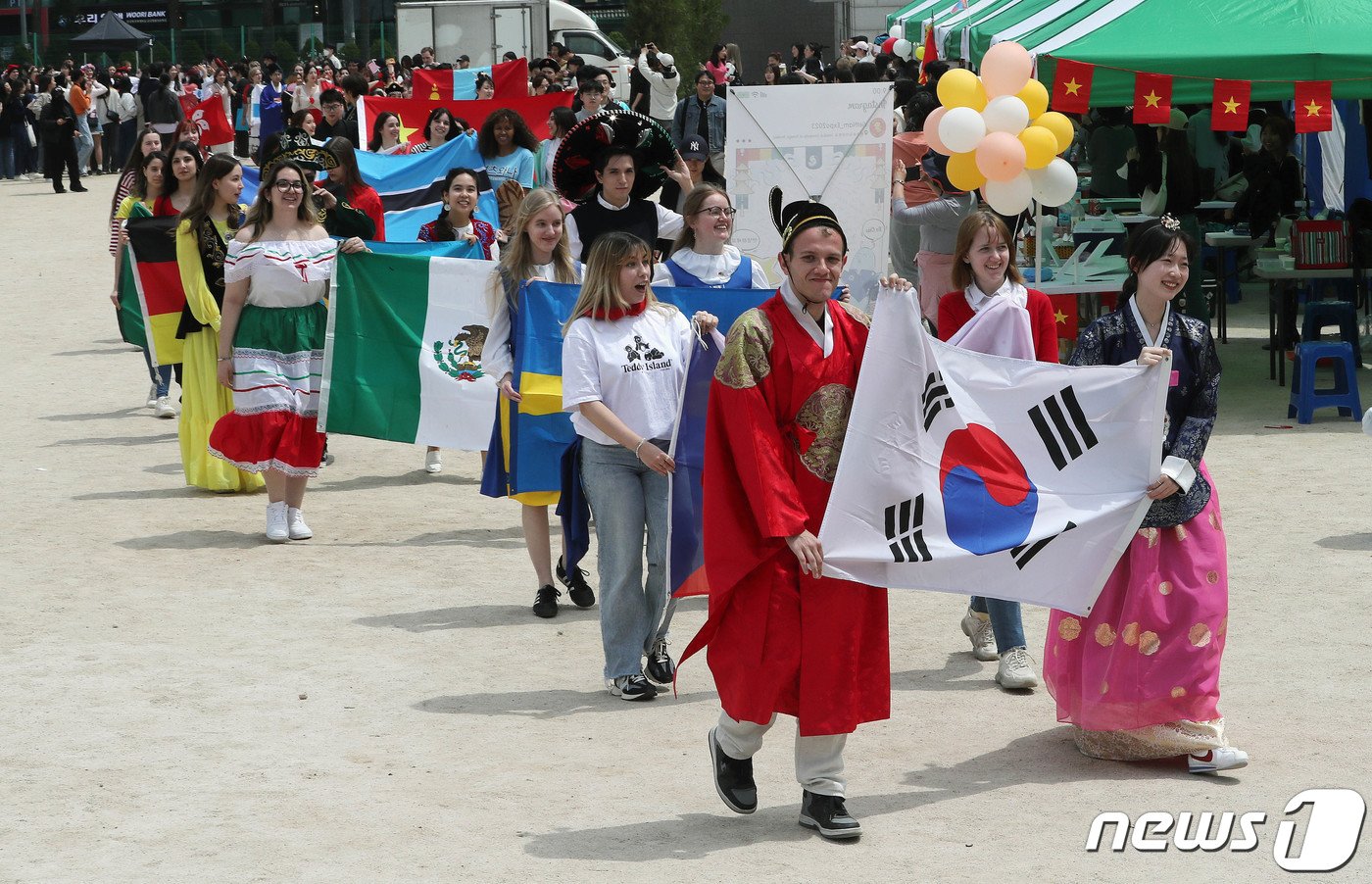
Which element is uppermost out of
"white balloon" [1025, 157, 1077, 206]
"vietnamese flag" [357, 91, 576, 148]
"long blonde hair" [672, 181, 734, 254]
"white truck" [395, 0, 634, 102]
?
"white truck" [395, 0, 634, 102]

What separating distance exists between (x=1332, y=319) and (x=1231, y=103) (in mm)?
1771

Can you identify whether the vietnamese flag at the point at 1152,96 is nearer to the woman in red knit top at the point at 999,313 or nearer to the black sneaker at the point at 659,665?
the woman in red knit top at the point at 999,313

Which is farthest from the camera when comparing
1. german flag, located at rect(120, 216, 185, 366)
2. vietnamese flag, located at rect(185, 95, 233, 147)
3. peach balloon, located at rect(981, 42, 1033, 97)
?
vietnamese flag, located at rect(185, 95, 233, 147)

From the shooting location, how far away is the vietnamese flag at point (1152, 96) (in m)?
11.7

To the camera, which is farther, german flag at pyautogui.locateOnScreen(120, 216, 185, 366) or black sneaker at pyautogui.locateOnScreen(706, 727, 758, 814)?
german flag at pyautogui.locateOnScreen(120, 216, 185, 366)

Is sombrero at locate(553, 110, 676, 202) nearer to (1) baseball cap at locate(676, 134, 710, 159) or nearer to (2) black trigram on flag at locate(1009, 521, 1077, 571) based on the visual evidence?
(2) black trigram on flag at locate(1009, 521, 1077, 571)

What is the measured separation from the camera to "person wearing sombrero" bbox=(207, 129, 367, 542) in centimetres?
867

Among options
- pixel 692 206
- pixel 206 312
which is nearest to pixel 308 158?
pixel 206 312

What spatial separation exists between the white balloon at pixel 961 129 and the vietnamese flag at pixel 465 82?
12.0 metres

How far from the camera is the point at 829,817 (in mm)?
4844

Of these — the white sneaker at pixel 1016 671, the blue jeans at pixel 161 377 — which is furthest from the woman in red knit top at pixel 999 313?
the blue jeans at pixel 161 377

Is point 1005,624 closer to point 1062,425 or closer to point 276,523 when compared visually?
point 1062,425

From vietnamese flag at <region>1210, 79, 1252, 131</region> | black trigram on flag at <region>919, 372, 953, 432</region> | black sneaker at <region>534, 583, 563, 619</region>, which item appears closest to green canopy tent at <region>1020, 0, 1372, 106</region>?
vietnamese flag at <region>1210, 79, 1252, 131</region>

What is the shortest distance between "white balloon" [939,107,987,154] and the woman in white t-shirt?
3016mm
